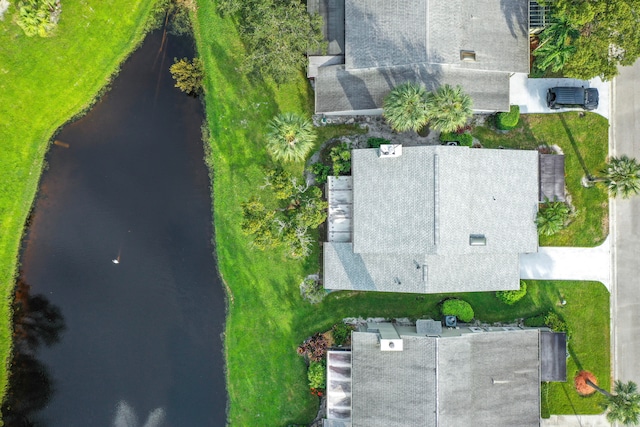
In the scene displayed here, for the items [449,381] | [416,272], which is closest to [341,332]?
[416,272]

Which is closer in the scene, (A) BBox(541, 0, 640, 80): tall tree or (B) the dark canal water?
(A) BBox(541, 0, 640, 80): tall tree

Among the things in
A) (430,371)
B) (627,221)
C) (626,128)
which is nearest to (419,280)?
(430,371)

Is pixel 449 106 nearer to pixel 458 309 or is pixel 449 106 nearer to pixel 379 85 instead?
pixel 379 85

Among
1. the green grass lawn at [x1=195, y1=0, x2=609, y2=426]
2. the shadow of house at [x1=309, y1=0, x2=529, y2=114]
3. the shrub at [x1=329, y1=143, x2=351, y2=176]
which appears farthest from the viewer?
the green grass lawn at [x1=195, y1=0, x2=609, y2=426]

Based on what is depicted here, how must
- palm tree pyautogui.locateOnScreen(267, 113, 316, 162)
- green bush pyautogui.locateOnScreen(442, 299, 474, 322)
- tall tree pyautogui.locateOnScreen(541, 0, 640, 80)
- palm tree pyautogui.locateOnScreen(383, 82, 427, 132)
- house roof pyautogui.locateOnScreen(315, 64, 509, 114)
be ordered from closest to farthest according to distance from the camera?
tall tree pyautogui.locateOnScreen(541, 0, 640, 80)
palm tree pyautogui.locateOnScreen(383, 82, 427, 132)
palm tree pyautogui.locateOnScreen(267, 113, 316, 162)
house roof pyautogui.locateOnScreen(315, 64, 509, 114)
green bush pyautogui.locateOnScreen(442, 299, 474, 322)

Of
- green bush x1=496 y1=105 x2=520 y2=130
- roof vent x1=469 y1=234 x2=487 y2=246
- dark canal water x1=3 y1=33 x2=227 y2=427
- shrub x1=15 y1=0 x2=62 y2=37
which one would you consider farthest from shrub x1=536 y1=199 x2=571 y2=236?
shrub x1=15 y1=0 x2=62 y2=37

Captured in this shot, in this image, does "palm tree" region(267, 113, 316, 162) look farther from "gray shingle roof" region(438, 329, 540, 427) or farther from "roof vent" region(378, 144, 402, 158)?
"gray shingle roof" region(438, 329, 540, 427)

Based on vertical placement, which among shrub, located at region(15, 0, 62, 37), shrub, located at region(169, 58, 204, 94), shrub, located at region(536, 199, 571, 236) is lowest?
shrub, located at region(536, 199, 571, 236)

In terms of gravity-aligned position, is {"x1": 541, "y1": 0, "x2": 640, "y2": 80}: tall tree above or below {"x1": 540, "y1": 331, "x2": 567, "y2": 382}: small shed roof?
above
